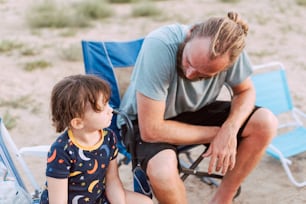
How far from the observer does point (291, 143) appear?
395cm

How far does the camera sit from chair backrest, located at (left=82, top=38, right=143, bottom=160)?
3480 millimetres

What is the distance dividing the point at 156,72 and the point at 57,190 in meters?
0.82

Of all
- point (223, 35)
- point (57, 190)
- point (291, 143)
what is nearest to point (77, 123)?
point (57, 190)

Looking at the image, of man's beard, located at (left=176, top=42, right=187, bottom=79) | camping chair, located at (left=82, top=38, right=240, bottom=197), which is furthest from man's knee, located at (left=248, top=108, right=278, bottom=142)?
man's beard, located at (left=176, top=42, right=187, bottom=79)

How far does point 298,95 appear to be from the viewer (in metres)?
5.31

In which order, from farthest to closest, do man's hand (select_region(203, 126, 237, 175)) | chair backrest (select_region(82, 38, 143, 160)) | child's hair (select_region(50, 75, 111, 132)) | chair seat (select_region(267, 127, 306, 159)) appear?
chair seat (select_region(267, 127, 306, 159)) < chair backrest (select_region(82, 38, 143, 160)) < man's hand (select_region(203, 126, 237, 175)) < child's hair (select_region(50, 75, 111, 132))

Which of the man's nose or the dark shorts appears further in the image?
the dark shorts

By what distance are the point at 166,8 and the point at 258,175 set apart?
559 centimetres

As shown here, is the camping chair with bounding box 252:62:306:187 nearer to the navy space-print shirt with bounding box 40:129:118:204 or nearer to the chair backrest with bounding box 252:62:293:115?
the chair backrest with bounding box 252:62:293:115

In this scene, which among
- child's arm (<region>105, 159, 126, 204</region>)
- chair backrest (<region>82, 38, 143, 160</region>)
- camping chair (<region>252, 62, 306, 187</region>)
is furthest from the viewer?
camping chair (<region>252, 62, 306, 187</region>)

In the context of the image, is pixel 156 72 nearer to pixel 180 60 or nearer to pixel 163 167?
pixel 180 60

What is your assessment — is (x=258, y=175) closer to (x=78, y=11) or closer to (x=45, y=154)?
(x=45, y=154)

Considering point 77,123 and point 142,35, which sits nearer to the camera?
point 77,123

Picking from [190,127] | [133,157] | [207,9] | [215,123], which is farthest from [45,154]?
[207,9]
